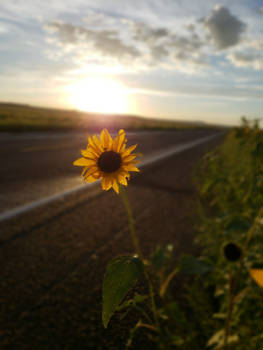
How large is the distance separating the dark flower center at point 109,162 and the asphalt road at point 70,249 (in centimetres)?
26

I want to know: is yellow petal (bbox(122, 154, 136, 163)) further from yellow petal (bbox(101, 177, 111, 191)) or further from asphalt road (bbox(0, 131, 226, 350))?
asphalt road (bbox(0, 131, 226, 350))

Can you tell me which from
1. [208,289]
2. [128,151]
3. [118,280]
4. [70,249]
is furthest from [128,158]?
[70,249]

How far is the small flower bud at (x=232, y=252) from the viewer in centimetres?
138

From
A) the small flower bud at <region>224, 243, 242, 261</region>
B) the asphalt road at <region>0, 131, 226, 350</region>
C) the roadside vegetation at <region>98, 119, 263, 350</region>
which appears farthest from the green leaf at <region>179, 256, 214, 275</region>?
the asphalt road at <region>0, 131, 226, 350</region>

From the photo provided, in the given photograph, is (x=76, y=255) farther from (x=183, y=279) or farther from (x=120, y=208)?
(x=120, y=208)

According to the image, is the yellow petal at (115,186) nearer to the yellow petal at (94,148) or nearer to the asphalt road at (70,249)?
the yellow petal at (94,148)

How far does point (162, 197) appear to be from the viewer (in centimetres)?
467

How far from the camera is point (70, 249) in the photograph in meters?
2.72

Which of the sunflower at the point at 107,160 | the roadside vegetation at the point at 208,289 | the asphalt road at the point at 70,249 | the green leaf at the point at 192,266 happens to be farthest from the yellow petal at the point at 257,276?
the sunflower at the point at 107,160

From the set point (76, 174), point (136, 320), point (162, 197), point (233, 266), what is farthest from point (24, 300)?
point (76, 174)

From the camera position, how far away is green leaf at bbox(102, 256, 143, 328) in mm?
499

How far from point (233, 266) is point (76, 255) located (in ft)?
5.11

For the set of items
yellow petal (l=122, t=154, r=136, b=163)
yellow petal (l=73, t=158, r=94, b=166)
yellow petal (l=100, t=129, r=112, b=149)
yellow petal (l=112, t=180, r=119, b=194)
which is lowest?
yellow petal (l=112, t=180, r=119, b=194)

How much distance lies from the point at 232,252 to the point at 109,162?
1.04 m
